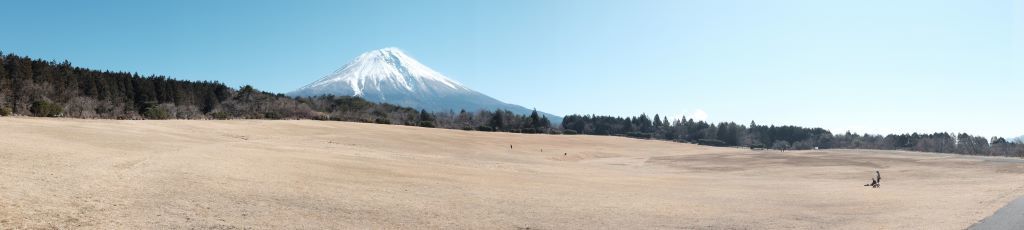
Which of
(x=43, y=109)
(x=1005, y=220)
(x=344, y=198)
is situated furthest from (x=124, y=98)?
(x=1005, y=220)

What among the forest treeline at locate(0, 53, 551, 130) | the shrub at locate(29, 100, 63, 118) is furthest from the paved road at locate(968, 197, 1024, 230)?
the shrub at locate(29, 100, 63, 118)

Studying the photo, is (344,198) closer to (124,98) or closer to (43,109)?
(43,109)

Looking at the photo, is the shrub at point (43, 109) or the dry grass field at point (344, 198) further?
the shrub at point (43, 109)

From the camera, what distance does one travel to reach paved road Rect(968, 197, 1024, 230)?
1880cm

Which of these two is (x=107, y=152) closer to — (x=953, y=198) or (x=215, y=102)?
(x=953, y=198)

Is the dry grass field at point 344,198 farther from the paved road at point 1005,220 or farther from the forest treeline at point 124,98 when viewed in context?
the forest treeline at point 124,98

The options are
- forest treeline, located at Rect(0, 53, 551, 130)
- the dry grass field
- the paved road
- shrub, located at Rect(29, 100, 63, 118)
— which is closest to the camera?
the dry grass field

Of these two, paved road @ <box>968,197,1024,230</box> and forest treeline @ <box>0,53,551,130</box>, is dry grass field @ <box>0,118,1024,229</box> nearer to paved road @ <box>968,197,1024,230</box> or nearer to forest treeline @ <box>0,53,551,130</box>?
paved road @ <box>968,197,1024,230</box>

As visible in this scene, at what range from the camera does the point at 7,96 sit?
76250mm

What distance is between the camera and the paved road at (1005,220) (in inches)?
740

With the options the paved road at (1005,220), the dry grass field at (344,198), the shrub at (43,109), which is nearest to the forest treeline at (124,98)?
the shrub at (43,109)

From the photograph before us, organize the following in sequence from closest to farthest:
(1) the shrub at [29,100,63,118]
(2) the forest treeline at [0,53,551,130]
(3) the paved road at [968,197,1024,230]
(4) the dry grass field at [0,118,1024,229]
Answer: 1. (4) the dry grass field at [0,118,1024,229]
2. (3) the paved road at [968,197,1024,230]
3. (1) the shrub at [29,100,63,118]
4. (2) the forest treeline at [0,53,551,130]

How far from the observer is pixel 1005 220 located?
20.4 metres

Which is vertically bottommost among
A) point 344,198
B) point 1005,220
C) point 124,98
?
point 344,198
